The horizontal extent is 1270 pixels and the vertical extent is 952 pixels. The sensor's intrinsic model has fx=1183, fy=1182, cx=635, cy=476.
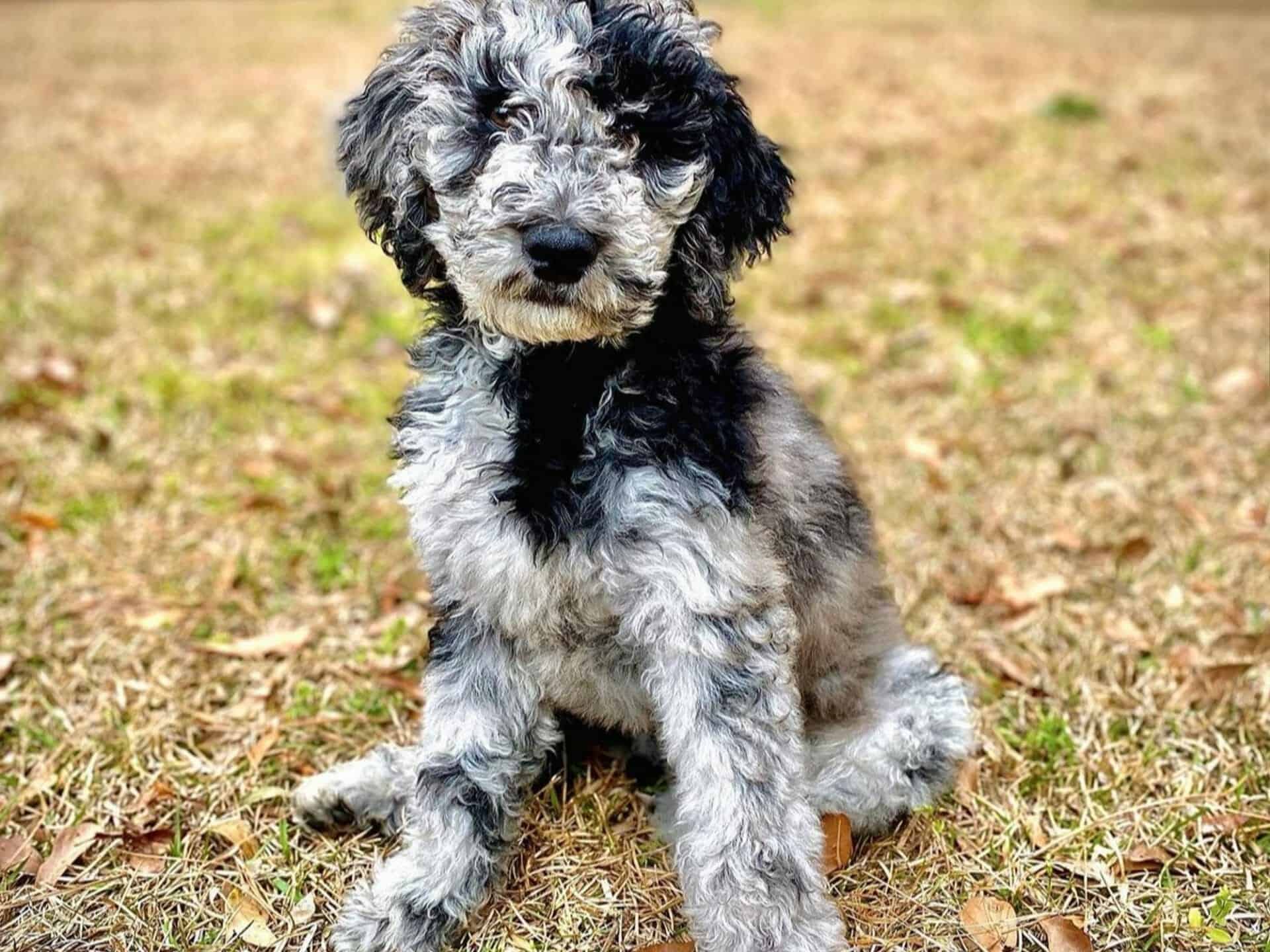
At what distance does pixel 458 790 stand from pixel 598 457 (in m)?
1.12

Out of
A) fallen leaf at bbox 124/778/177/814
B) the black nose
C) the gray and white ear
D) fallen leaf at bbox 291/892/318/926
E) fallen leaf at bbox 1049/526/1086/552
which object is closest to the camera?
the black nose

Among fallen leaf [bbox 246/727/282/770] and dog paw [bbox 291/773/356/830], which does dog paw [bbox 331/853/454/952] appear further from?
fallen leaf [bbox 246/727/282/770]

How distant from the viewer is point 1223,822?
378 centimetres

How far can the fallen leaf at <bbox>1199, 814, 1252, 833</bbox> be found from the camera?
3756 millimetres

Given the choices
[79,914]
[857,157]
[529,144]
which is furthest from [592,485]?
[857,157]

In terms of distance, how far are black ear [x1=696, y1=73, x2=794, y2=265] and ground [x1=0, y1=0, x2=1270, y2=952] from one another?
6.23ft

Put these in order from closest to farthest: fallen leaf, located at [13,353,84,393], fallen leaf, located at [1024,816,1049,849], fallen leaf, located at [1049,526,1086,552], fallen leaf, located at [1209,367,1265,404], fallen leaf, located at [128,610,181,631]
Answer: fallen leaf, located at [1024,816,1049,849], fallen leaf, located at [128,610,181,631], fallen leaf, located at [1049,526,1086,552], fallen leaf, located at [1209,367,1265,404], fallen leaf, located at [13,353,84,393]

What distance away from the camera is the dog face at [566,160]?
9.55 feet

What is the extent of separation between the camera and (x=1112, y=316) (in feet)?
25.7

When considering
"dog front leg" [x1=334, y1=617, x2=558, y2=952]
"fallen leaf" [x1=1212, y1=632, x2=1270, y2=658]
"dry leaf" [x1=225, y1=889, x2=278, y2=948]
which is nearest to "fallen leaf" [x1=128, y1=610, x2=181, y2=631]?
"dry leaf" [x1=225, y1=889, x2=278, y2=948]

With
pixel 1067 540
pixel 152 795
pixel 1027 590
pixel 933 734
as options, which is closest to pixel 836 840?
pixel 933 734

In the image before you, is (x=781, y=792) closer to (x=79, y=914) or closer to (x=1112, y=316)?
(x=79, y=914)

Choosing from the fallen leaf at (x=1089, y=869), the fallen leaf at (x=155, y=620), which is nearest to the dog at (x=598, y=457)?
the fallen leaf at (x=1089, y=869)

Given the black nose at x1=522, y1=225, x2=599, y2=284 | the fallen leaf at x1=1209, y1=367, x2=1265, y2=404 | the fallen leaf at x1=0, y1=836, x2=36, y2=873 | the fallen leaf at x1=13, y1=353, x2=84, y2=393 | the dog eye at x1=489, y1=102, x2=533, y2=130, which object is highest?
the dog eye at x1=489, y1=102, x2=533, y2=130
